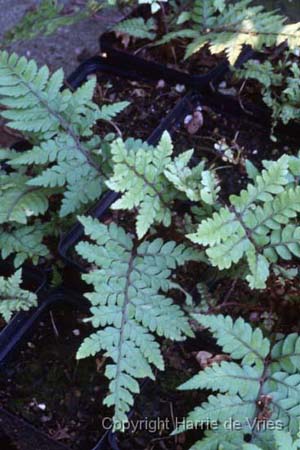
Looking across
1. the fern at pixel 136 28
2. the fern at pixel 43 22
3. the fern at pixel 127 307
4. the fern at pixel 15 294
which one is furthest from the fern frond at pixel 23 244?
the fern at pixel 136 28

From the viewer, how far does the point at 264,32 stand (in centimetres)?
246

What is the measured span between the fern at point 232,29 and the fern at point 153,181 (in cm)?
52

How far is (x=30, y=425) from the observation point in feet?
7.25

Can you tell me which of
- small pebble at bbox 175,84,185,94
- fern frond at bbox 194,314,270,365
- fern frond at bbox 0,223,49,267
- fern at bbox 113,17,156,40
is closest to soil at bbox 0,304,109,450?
fern frond at bbox 0,223,49,267

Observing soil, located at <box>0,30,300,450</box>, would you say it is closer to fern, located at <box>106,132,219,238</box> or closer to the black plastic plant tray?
the black plastic plant tray

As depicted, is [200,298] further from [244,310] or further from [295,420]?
[295,420]

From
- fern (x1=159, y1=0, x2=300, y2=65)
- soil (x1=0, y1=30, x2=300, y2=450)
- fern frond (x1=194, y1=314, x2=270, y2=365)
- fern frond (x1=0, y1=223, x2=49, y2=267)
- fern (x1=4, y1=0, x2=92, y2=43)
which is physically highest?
fern (x1=4, y1=0, x2=92, y2=43)

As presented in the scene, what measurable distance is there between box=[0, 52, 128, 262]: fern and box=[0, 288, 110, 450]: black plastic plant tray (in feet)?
0.58

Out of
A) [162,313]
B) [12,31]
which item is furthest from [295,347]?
[12,31]

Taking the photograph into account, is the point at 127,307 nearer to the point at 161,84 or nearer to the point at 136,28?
the point at 161,84

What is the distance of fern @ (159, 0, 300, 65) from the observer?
2.43m

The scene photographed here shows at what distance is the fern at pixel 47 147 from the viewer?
2.27m

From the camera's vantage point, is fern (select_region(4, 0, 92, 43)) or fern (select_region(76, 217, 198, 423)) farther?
fern (select_region(4, 0, 92, 43))

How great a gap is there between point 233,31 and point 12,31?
3.00 feet
